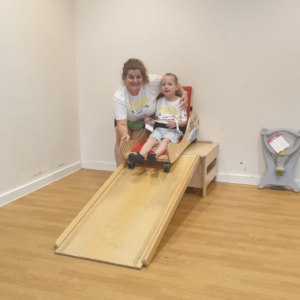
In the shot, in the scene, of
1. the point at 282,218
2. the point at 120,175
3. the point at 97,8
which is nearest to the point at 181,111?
the point at 120,175

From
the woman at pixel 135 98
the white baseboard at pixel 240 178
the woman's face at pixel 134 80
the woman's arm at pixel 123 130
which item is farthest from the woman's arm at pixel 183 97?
the white baseboard at pixel 240 178

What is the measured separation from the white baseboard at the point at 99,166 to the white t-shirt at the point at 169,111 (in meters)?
0.94

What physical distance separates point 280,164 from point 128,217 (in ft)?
5.40

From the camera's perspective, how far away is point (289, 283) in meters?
1.57

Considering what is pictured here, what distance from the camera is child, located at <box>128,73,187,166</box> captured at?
2596 mm

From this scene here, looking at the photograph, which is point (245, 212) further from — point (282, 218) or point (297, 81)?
point (297, 81)

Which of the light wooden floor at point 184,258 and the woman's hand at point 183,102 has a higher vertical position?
the woman's hand at point 183,102

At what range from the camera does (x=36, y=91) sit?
114 inches

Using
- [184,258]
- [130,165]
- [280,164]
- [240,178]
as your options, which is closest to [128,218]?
[184,258]

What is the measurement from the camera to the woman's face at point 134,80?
269 cm

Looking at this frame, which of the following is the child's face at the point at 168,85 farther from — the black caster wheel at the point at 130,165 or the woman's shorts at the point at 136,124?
the black caster wheel at the point at 130,165

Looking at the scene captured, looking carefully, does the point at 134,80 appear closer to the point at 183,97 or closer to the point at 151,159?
the point at 183,97

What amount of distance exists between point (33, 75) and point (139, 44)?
1.09 m

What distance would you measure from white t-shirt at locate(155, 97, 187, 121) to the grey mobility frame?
0.81 m
